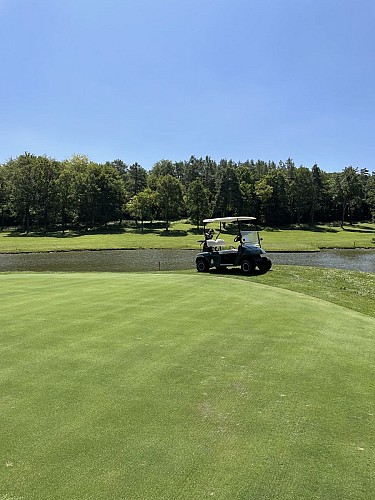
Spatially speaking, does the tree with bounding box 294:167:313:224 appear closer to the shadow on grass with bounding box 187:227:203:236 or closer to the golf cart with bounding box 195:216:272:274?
the shadow on grass with bounding box 187:227:203:236

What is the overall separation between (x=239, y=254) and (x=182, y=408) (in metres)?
17.3

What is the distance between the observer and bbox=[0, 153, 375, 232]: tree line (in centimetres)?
7125

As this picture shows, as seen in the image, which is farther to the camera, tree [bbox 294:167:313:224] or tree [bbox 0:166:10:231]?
tree [bbox 294:167:313:224]

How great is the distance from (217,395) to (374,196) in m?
84.9

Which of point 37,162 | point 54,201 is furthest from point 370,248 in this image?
point 37,162

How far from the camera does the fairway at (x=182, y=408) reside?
3.28 m

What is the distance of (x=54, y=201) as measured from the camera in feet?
234

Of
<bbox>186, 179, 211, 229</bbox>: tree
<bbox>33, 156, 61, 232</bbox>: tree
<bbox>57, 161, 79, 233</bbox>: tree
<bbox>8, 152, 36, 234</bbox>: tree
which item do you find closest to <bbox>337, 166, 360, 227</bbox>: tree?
<bbox>186, 179, 211, 229</bbox>: tree

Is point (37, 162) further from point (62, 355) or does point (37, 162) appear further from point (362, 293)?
point (62, 355)

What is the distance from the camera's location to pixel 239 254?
21.5 m

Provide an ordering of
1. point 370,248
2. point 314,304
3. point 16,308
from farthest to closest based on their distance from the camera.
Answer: point 370,248 → point 314,304 → point 16,308

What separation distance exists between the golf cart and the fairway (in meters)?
12.5

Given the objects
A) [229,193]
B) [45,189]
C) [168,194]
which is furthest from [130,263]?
[229,193]

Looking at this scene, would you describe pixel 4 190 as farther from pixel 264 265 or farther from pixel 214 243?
pixel 264 265
